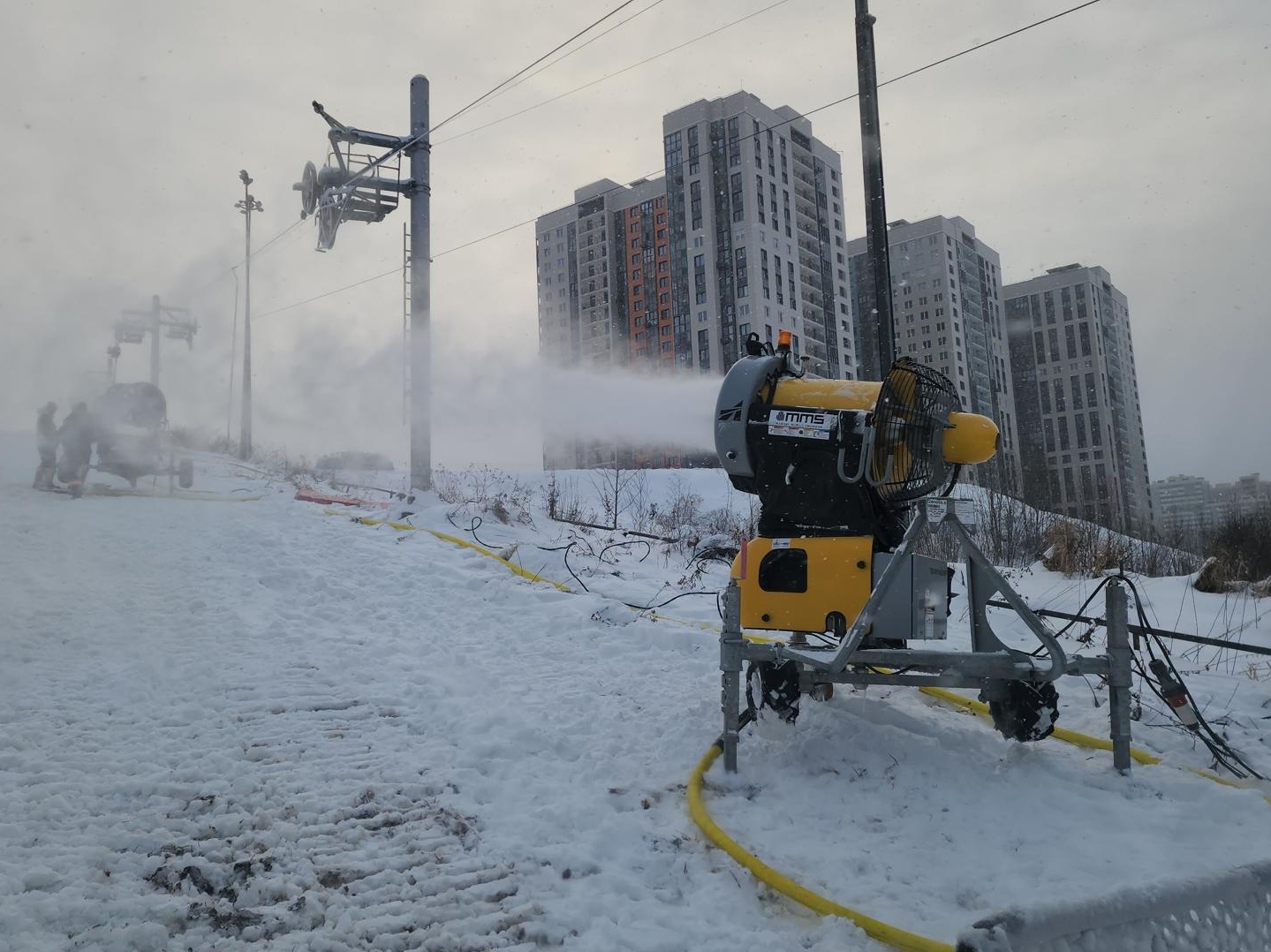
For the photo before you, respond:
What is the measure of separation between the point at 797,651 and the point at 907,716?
0.88 m

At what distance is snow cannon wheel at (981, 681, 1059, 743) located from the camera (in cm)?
325

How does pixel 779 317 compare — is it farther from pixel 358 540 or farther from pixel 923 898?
pixel 923 898

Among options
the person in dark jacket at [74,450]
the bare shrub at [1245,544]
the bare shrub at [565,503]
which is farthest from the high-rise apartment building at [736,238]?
the person in dark jacket at [74,450]

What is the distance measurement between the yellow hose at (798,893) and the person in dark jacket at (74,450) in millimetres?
9830

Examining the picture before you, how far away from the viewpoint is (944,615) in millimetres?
3459

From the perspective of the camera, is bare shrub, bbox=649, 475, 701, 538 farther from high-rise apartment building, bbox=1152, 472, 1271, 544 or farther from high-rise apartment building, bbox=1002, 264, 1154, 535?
high-rise apartment building, bbox=1002, 264, 1154, 535

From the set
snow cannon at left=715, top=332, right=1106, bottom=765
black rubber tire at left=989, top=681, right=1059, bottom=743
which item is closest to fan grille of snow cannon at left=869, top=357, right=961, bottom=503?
snow cannon at left=715, top=332, right=1106, bottom=765

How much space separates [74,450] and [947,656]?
35.3 ft

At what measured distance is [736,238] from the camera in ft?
199

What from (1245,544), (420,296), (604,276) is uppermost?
(604,276)

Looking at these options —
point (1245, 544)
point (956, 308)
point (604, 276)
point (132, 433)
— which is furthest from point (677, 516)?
point (604, 276)

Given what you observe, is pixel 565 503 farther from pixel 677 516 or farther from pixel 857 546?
pixel 857 546

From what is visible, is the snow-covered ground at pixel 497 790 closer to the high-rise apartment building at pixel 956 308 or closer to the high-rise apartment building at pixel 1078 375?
the high-rise apartment building at pixel 1078 375

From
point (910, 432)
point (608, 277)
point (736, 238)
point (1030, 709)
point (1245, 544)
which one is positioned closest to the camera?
point (1030, 709)
